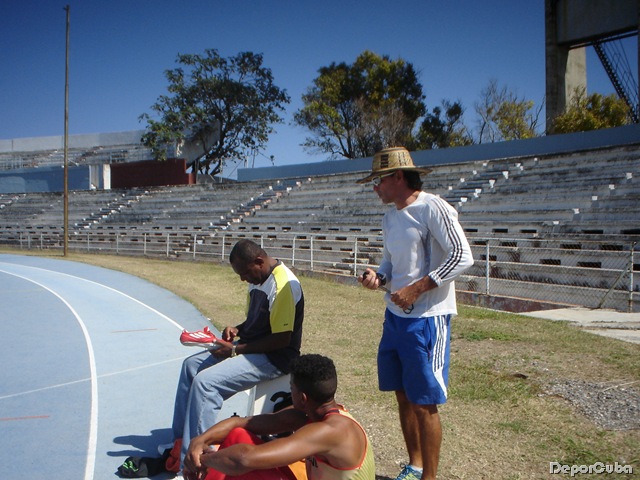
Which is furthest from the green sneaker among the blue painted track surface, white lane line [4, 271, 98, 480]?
white lane line [4, 271, 98, 480]

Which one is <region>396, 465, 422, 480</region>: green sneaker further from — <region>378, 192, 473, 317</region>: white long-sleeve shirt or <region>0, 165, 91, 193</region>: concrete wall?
<region>0, 165, 91, 193</region>: concrete wall

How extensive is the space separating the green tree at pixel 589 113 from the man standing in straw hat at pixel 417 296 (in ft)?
90.8

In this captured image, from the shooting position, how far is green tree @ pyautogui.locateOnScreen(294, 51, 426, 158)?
131 ft

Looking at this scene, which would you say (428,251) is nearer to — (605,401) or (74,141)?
(605,401)

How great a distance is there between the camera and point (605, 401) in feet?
14.8

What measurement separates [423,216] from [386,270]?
45 cm

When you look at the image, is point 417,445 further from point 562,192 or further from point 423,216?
point 562,192

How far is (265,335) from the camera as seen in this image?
12.6ft

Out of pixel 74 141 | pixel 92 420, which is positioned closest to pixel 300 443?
pixel 92 420

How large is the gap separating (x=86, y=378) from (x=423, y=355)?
4.58 metres

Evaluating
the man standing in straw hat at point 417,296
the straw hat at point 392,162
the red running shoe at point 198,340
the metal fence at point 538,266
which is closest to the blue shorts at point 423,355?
the man standing in straw hat at point 417,296

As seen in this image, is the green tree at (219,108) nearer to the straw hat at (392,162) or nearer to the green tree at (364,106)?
the green tree at (364,106)

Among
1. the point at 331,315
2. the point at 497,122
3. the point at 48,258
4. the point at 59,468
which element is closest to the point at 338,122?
the point at 497,122

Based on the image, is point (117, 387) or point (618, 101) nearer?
point (117, 387)
